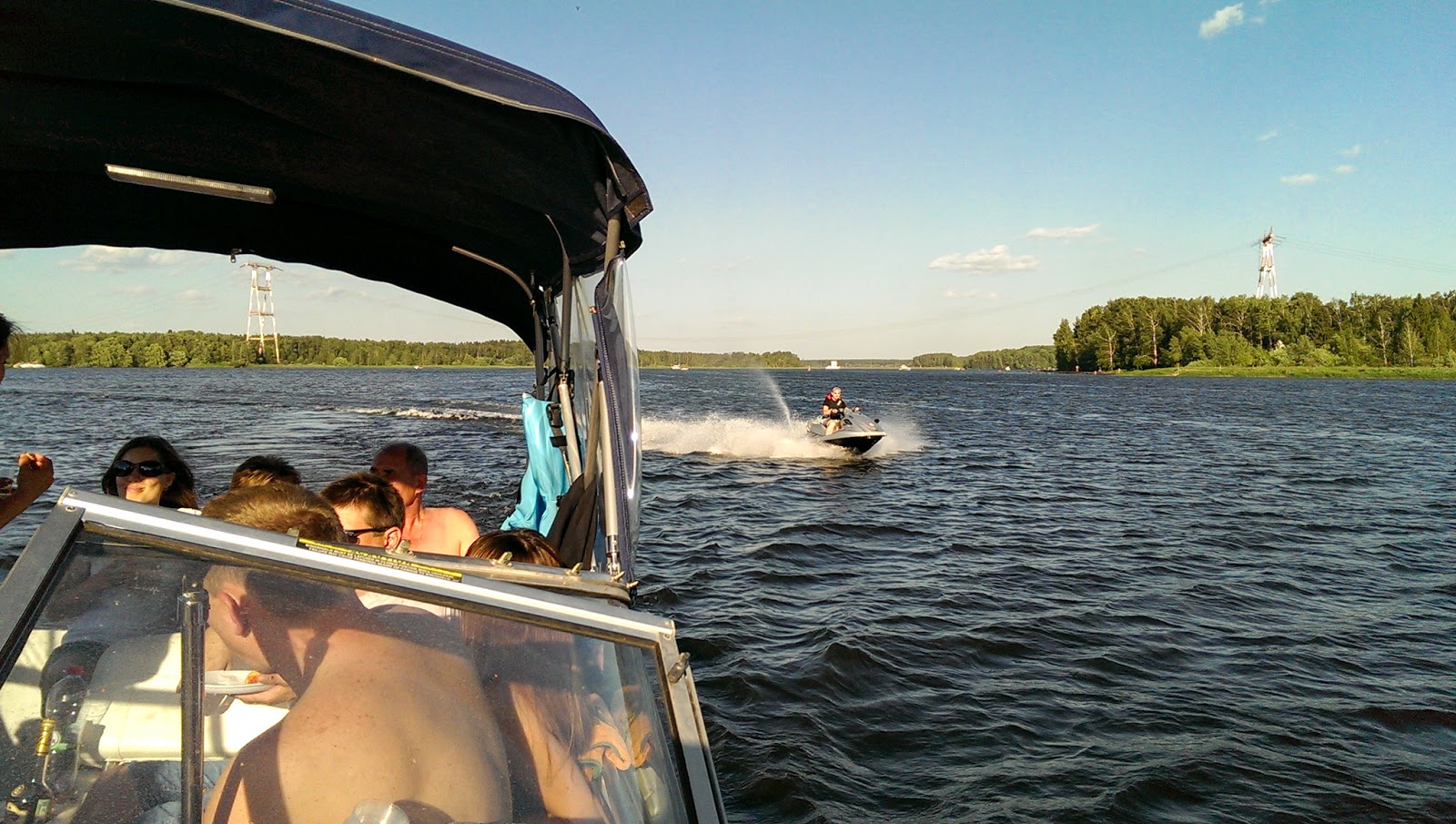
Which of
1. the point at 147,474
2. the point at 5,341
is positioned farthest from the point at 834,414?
the point at 5,341

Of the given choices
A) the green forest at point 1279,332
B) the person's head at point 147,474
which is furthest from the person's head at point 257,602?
the green forest at point 1279,332

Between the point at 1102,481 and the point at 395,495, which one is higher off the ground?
the point at 395,495

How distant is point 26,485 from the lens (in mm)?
3471

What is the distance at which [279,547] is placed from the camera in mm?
1768

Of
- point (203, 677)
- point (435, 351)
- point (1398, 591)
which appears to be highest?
point (435, 351)

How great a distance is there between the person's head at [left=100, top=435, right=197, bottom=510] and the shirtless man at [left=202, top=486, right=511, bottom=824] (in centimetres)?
291

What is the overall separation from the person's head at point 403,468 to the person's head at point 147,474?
2.85 ft

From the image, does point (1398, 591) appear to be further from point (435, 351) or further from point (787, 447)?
point (787, 447)

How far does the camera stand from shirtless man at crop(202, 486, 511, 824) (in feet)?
5.52

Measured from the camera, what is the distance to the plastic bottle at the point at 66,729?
1.58 meters

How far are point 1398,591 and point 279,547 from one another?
13.0 m

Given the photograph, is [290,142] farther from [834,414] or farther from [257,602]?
[834,414]

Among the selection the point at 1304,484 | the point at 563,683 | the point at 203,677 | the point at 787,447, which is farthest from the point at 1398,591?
the point at 787,447

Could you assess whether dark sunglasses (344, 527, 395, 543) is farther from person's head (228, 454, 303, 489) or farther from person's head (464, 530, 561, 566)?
person's head (228, 454, 303, 489)
